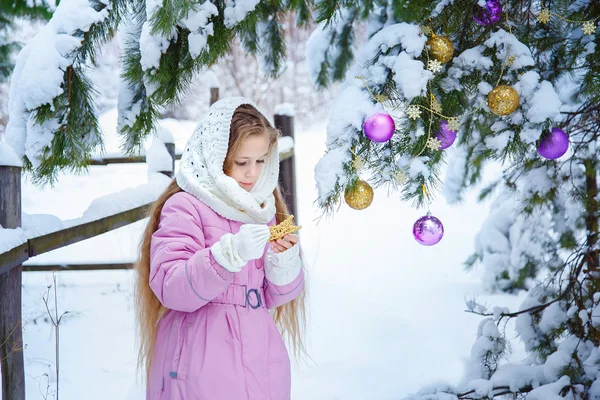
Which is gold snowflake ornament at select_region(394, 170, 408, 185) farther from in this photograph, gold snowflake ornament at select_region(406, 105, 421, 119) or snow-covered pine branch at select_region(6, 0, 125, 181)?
snow-covered pine branch at select_region(6, 0, 125, 181)

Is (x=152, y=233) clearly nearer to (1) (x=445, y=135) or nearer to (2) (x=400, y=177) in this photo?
(2) (x=400, y=177)

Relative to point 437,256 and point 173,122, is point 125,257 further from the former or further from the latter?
point 173,122

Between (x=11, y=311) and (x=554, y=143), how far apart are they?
1899 millimetres

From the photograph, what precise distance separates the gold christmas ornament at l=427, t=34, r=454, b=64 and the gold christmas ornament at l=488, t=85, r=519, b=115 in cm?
16

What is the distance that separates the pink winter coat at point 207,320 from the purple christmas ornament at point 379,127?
530 mm

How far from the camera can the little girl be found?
1679 mm

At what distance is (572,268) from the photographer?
269 centimetres

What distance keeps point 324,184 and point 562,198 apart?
280 centimetres

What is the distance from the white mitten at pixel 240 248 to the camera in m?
1.61

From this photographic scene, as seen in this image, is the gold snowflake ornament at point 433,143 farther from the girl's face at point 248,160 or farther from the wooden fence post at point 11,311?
the wooden fence post at point 11,311

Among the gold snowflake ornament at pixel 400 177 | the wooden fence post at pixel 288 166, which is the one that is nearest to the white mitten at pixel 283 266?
the gold snowflake ornament at pixel 400 177

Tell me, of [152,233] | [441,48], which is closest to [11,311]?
[152,233]

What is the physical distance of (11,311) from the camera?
2.22 metres

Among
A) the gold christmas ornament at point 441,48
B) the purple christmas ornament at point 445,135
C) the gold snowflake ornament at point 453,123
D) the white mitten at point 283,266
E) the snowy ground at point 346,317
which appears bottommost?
the snowy ground at point 346,317
